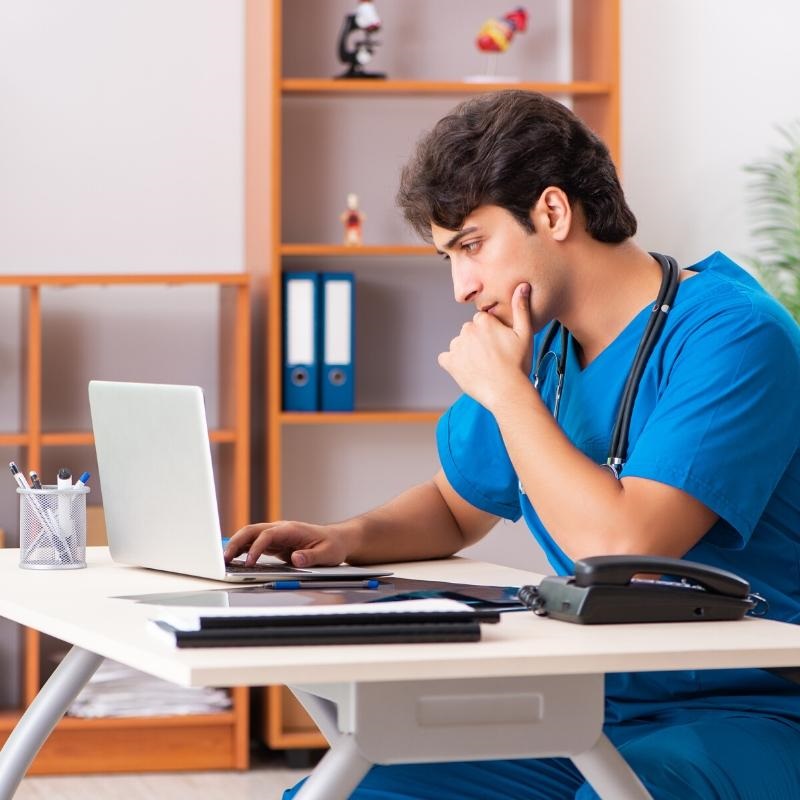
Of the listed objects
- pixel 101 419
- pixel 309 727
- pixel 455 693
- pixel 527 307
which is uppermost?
pixel 527 307

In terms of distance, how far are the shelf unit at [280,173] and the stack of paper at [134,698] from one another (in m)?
0.16

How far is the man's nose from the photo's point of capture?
172 centimetres

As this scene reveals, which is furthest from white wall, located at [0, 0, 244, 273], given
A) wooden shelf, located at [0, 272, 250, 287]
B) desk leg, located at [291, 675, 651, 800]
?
desk leg, located at [291, 675, 651, 800]

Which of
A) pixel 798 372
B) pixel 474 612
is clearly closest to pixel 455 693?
pixel 474 612

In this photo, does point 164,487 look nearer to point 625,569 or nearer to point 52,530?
point 52,530

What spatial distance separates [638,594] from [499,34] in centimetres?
240

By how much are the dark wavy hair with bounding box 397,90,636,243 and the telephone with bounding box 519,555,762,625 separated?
558 mm

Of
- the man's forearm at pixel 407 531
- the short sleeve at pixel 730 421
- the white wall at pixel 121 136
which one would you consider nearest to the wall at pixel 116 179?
the white wall at pixel 121 136

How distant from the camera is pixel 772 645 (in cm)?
117

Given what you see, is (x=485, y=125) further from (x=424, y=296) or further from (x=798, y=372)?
(x=424, y=296)

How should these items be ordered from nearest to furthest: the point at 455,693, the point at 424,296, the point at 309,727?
the point at 455,693
the point at 309,727
the point at 424,296

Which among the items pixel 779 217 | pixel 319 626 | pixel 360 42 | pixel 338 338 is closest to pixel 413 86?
pixel 360 42

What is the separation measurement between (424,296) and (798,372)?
2117 mm

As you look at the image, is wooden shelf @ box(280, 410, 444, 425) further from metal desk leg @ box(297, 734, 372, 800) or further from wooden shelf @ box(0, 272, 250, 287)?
metal desk leg @ box(297, 734, 372, 800)
